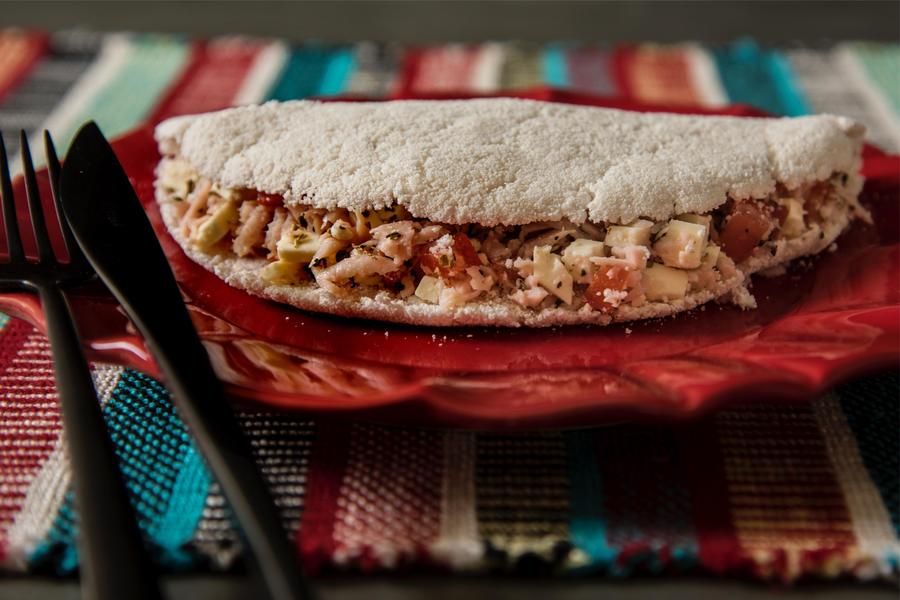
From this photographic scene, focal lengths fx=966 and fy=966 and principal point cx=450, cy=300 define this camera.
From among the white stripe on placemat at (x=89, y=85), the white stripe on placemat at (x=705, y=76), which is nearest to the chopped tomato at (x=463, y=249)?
the white stripe on placemat at (x=89, y=85)

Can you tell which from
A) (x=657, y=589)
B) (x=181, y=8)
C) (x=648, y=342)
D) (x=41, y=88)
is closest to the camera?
(x=657, y=589)

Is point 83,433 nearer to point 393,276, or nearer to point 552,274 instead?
point 393,276

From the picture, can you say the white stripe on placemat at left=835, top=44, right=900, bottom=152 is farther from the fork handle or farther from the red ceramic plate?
the fork handle

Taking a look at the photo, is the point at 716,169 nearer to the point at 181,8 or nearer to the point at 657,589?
the point at 657,589

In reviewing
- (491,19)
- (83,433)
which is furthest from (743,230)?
(491,19)

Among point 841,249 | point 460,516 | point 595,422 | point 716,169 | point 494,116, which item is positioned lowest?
point 460,516

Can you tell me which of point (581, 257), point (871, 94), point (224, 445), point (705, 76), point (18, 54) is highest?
point (18, 54)

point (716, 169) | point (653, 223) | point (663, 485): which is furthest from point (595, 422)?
point (716, 169)

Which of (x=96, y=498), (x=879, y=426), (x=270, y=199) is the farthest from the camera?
(x=270, y=199)
